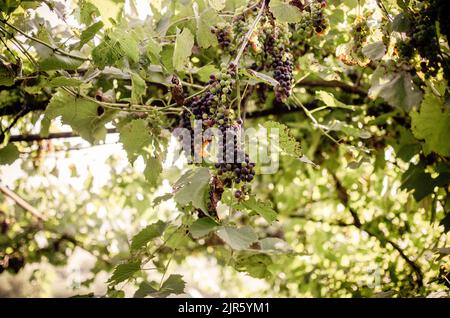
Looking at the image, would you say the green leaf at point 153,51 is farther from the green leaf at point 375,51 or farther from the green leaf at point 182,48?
the green leaf at point 375,51

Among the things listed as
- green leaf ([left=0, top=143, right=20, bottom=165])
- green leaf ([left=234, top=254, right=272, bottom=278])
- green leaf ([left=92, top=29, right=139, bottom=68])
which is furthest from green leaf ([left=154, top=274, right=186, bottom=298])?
green leaf ([left=0, top=143, right=20, bottom=165])

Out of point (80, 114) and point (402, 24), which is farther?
point (80, 114)

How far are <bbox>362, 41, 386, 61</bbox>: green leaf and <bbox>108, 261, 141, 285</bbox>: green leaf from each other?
3.10 feet

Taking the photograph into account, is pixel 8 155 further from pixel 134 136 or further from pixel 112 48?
pixel 112 48

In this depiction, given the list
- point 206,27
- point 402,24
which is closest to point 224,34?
point 206,27

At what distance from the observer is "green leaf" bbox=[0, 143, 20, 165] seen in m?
1.64

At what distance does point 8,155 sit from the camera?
1647 mm

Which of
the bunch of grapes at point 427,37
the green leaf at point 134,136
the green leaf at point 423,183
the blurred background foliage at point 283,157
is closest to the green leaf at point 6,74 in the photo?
the blurred background foliage at point 283,157

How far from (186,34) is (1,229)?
2.91 meters

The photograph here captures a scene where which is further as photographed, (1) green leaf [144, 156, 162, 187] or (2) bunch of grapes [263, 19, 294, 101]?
(1) green leaf [144, 156, 162, 187]

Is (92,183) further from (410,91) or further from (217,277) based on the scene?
(410,91)

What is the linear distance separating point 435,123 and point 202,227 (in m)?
0.74

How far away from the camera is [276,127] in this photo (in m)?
1.11

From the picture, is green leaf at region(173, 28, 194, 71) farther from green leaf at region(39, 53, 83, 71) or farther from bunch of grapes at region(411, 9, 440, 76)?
bunch of grapes at region(411, 9, 440, 76)
